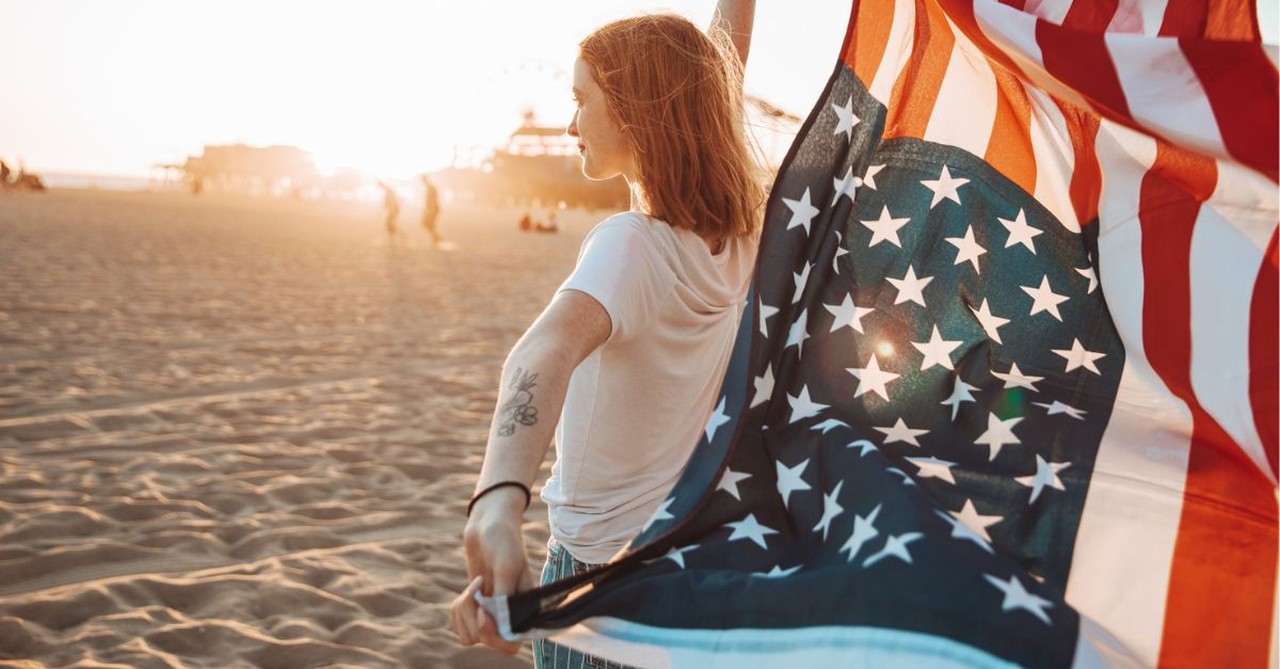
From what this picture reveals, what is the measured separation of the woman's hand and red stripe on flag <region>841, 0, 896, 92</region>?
1.15m

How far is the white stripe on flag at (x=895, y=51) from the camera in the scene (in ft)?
6.22

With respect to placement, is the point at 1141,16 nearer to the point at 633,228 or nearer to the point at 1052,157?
the point at 1052,157

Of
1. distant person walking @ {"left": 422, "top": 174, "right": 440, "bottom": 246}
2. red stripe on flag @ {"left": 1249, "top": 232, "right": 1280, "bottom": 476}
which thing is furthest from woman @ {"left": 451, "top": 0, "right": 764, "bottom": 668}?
distant person walking @ {"left": 422, "top": 174, "right": 440, "bottom": 246}

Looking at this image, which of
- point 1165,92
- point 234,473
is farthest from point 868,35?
point 234,473

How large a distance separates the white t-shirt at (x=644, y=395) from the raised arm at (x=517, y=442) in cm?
12

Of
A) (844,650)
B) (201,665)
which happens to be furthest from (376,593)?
(844,650)

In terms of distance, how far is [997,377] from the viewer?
5.55ft

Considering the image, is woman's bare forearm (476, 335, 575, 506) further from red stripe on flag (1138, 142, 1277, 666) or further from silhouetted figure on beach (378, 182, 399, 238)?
silhouetted figure on beach (378, 182, 399, 238)

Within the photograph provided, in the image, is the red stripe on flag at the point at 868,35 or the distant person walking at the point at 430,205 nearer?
the red stripe on flag at the point at 868,35

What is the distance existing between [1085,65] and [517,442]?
121 centimetres

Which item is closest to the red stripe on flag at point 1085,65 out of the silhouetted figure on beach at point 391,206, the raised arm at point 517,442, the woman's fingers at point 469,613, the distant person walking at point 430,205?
the raised arm at point 517,442

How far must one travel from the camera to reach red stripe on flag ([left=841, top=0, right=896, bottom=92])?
6.27ft

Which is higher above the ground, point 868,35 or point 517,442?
point 868,35

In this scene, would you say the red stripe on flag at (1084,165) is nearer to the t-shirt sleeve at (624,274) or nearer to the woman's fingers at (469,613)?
the t-shirt sleeve at (624,274)
